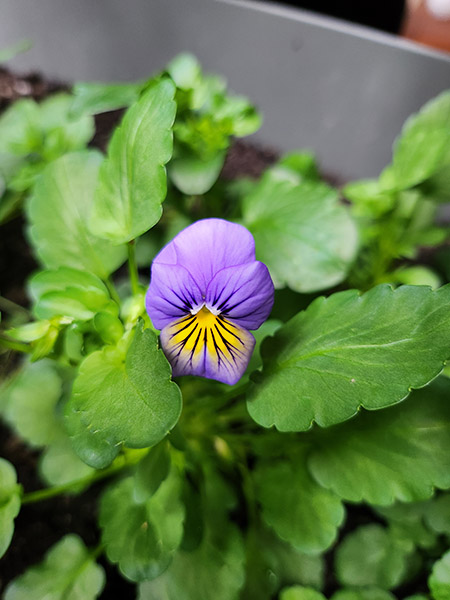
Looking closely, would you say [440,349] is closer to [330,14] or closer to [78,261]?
[78,261]

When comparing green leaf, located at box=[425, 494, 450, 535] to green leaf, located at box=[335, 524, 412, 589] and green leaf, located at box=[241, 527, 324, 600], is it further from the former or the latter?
green leaf, located at box=[241, 527, 324, 600]

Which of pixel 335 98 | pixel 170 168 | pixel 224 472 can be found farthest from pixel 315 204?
pixel 335 98

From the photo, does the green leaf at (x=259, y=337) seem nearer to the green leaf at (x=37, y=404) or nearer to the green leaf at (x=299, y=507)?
the green leaf at (x=299, y=507)

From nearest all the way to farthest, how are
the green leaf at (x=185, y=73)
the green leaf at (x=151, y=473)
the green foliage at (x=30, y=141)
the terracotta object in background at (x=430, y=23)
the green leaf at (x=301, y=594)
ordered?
the green leaf at (x=151, y=473)
the green leaf at (x=301, y=594)
the green leaf at (x=185, y=73)
the green foliage at (x=30, y=141)
the terracotta object in background at (x=430, y=23)

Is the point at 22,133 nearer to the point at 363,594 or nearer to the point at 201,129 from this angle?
the point at 201,129

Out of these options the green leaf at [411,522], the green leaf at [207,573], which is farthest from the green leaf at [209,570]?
the green leaf at [411,522]

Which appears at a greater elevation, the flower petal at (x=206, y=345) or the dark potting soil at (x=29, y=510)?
the flower petal at (x=206, y=345)

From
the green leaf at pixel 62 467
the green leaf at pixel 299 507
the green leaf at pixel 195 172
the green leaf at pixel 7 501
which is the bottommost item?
the green leaf at pixel 62 467

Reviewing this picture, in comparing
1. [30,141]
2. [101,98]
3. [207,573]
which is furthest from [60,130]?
[207,573]
